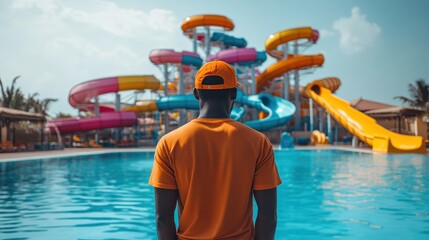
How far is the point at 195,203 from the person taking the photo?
1461 millimetres

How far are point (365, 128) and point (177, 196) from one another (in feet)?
77.4

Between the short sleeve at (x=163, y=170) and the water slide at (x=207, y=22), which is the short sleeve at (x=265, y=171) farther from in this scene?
the water slide at (x=207, y=22)

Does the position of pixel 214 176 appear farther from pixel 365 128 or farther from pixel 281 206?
pixel 365 128

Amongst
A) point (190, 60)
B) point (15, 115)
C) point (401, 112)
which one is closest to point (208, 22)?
point (190, 60)

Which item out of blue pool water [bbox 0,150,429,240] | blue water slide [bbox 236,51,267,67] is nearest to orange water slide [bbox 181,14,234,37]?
blue water slide [bbox 236,51,267,67]

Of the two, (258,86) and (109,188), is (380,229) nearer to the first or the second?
(109,188)

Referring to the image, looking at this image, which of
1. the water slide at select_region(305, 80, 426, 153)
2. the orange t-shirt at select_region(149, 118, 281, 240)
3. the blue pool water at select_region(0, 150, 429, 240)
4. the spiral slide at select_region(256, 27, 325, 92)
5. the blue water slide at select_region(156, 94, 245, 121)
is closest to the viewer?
the orange t-shirt at select_region(149, 118, 281, 240)

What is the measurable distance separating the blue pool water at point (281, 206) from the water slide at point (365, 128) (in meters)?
8.74

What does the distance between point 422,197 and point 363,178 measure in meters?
2.67

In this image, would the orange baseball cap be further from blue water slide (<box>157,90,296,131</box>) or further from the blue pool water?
blue water slide (<box>157,90,296,131</box>)

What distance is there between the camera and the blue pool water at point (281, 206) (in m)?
4.93

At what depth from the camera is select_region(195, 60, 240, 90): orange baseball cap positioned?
1.48 meters

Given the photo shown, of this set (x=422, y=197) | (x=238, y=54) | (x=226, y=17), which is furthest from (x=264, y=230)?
(x=226, y=17)

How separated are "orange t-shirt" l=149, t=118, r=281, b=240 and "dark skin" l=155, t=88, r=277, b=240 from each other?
0.03 metres
